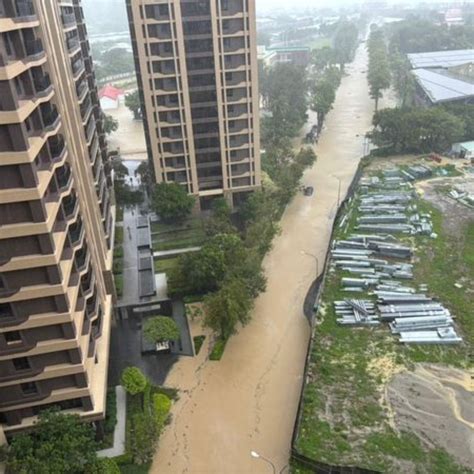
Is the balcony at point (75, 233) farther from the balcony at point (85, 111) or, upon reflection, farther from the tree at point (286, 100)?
the tree at point (286, 100)

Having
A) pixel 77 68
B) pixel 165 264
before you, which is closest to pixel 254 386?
pixel 165 264

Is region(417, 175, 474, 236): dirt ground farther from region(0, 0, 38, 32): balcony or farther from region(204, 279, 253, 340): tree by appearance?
region(0, 0, 38, 32): balcony

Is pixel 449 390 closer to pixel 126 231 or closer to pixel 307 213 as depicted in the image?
pixel 307 213

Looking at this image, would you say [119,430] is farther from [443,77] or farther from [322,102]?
[443,77]

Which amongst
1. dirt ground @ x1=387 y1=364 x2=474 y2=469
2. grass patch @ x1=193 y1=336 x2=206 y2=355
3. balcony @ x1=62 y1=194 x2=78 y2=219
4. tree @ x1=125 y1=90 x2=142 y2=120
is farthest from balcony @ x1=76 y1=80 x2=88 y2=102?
tree @ x1=125 y1=90 x2=142 y2=120

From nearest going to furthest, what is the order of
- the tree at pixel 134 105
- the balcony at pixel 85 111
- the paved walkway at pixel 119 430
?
the paved walkway at pixel 119 430
the balcony at pixel 85 111
the tree at pixel 134 105

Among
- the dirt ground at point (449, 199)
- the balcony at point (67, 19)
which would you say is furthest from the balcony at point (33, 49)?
the dirt ground at point (449, 199)
